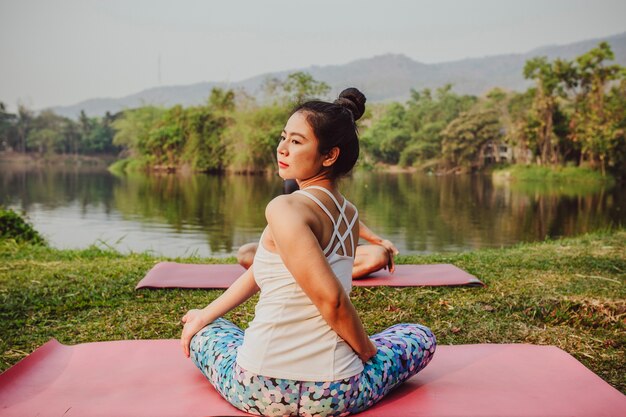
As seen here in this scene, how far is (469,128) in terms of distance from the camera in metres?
39.4

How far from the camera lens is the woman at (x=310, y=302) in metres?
1.76

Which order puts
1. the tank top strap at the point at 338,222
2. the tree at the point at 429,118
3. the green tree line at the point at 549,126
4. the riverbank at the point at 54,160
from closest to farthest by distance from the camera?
the tank top strap at the point at 338,222 < the green tree line at the point at 549,126 < the tree at the point at 429,118 < the riverbank at the point at 54,160

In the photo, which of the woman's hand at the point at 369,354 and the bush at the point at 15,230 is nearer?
the woman's hand at the point at 369,354

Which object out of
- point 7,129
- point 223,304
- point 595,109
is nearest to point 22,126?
point 7,129

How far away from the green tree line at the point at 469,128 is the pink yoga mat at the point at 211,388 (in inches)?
844

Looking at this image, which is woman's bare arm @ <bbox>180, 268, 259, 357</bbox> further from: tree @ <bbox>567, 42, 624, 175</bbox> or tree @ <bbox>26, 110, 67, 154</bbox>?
tree @ <bbox>26, 110, 67, 154</bbox>

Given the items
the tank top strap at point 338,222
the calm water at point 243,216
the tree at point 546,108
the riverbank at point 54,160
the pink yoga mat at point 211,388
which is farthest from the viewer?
the riverbank at point 54,160

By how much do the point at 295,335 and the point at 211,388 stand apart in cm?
57

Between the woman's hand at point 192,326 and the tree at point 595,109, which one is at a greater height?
the tree at point 595,109

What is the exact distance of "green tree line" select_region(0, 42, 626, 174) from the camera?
101 feet

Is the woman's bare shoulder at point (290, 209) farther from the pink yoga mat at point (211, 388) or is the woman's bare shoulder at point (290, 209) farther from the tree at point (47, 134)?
the tree at point (47, 134)

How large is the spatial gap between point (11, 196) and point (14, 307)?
57.9 feet

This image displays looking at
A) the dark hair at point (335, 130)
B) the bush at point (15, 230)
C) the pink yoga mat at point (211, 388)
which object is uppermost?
the dark hair at point (335, 130)

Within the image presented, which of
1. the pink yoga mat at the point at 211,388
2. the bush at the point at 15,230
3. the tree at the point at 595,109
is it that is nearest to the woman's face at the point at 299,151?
the pink yoga mat at the point at 211,388
